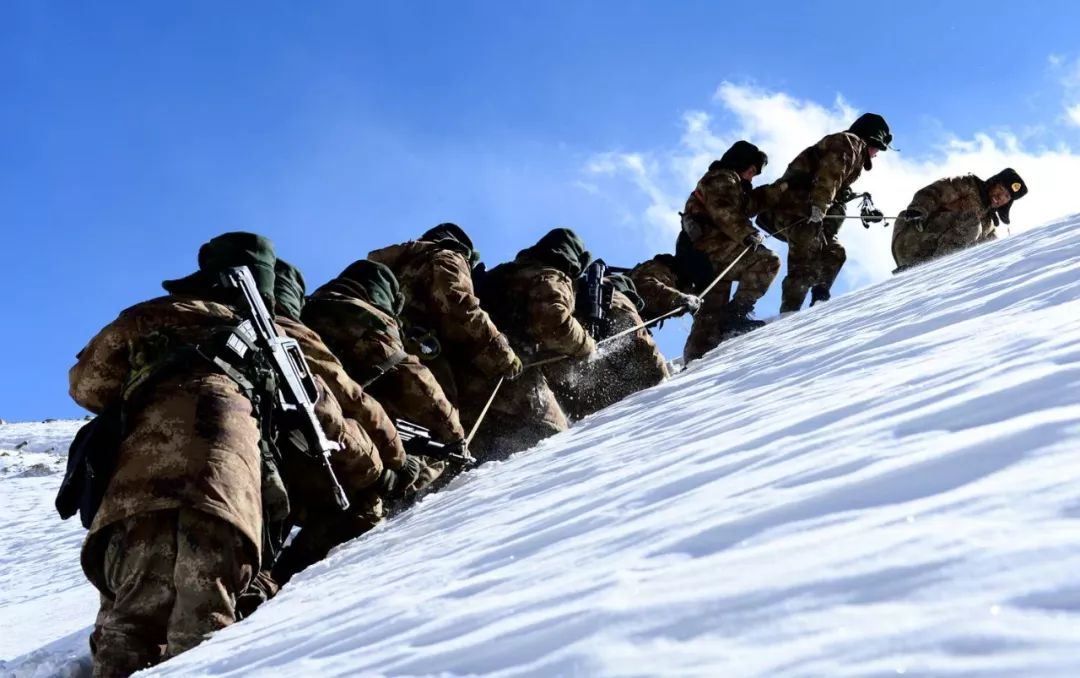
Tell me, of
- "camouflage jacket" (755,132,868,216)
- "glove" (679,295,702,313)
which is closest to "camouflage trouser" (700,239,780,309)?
"camouflage jacket" (755,132,868,216)

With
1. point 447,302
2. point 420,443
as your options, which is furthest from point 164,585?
point 447,302

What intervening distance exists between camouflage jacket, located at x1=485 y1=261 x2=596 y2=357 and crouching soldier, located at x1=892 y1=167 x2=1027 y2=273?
17.1 ft

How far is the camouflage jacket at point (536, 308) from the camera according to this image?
6.18 m

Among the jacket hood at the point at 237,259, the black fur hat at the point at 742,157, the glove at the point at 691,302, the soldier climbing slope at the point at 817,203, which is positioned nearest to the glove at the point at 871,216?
the soldier climbing slope at the point at 817,203

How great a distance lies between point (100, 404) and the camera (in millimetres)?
3512

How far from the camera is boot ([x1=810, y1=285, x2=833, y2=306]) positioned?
31.9ft

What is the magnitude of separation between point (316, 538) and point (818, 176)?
6799mm

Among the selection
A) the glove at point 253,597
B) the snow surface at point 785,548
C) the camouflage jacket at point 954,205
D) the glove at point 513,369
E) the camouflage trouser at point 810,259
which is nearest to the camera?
the snow surface at point 785,548

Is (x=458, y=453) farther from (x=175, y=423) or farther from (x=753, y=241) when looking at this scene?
(x=753, y=241)

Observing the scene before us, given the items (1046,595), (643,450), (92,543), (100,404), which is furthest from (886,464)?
(100,404)

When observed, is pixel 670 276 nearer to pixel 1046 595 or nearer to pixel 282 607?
pixel 282 607

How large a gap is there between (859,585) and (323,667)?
1.05m

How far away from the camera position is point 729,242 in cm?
945

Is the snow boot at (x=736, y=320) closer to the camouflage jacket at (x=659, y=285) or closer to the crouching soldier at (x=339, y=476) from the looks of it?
the camouflage jacket at (x=659, y=285)
